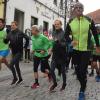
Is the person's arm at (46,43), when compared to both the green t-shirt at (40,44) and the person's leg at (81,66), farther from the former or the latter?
the person's leg at (81,66)

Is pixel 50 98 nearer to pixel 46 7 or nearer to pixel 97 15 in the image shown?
pixel 46 7

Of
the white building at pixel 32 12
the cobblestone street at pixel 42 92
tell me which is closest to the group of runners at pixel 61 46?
the cobblestone street at pixel 42 92

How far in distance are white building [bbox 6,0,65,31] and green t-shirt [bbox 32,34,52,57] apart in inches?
311

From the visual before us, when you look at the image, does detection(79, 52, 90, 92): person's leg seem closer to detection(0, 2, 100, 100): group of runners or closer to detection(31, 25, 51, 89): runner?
detection(0, 2, 100, 100): group of runners

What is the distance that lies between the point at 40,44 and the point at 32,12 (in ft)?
50.8

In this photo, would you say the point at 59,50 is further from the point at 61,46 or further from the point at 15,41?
the point at 15,41

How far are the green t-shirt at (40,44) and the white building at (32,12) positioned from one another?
7899 mm

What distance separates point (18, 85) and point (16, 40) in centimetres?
117

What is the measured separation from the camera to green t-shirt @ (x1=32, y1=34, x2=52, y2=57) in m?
10.7

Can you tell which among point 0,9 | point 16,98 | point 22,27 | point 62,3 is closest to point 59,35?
point 16,98

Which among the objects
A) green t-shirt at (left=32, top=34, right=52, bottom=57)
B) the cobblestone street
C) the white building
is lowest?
the cobblestone street

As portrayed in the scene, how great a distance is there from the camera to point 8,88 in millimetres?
10648

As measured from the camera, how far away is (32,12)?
85.6 feet

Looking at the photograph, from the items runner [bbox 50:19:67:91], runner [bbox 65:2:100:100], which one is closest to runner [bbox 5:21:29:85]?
runner [bbox 50:19:67:91]
